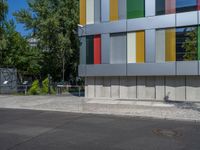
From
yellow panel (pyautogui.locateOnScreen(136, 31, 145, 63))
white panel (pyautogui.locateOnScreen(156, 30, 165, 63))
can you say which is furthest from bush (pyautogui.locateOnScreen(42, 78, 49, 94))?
white panel (pyautogui.locateOnScreen(156, 30, 165, 63))

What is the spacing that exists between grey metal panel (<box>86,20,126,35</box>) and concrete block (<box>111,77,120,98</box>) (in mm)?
3517

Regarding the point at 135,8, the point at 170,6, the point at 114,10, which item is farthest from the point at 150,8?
the point at 114,10

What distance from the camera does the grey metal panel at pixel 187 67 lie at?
19.8 m

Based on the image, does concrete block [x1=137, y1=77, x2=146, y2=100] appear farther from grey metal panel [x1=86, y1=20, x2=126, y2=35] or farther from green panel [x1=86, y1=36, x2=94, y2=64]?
green panel [x1=86, y1=36, x2=94, y2=64]

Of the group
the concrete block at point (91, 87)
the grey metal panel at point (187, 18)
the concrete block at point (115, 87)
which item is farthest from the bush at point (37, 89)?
the grey metal panel at point (187, 18)

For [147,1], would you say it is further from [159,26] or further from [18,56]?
[18,56]

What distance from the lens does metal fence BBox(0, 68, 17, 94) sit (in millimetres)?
28594

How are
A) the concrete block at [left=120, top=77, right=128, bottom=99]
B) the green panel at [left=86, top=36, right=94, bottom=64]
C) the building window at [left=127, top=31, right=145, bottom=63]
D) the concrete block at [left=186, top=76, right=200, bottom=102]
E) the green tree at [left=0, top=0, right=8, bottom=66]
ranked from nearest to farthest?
1. the concrete block at [left=186, top=76, right=200, bottom=102]
2. the building window at [left=127, top=31, right=145, bottom=63]
3. the concrete block at [left=120, top=77, right=128, bottom=99]
4. the green panel at [left=86, top=36, right=94, bottom=64]
5. the green tree at [left=0, top=0, right=8, bottom=66]

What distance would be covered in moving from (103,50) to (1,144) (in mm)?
15751

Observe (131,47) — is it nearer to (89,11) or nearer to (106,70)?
(106,70)

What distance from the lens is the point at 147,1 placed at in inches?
846

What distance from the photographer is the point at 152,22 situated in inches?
834

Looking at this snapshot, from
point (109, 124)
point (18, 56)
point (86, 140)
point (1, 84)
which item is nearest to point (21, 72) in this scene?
point (18, 56)

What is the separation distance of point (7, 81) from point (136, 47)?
13348mm
